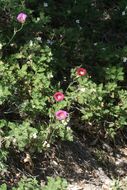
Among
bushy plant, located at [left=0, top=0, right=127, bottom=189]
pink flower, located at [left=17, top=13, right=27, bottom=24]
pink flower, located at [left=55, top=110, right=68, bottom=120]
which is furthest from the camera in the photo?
pink flower, located at [left=17, top=13, right=27, bottom=24]

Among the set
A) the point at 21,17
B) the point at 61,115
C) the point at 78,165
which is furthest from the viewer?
the point at 78,165

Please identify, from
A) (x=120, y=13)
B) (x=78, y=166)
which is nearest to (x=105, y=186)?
(x=78, y=166)

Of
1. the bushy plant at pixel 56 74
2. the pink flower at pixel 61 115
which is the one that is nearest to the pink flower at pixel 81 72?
the bushy plant at pixel 56 74

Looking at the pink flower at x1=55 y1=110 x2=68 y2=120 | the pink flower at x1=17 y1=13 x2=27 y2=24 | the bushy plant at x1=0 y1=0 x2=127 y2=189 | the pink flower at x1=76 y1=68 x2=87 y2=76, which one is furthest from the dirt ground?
the pink flower at x1=17 y1=13 x2=27 y2=24

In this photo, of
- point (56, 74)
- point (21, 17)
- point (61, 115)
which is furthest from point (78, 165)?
point (21, 17)

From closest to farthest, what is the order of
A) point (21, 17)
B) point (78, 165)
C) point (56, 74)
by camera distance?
1. point (21, 17)
2. point (78, 165)
3. point (56, 74)

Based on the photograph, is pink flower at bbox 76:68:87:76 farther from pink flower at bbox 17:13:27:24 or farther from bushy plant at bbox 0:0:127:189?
pink flower at bbox 17:13:27:24

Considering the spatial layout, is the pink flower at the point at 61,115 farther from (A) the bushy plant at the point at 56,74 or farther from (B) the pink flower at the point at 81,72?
(B) the pink flower at the point at 81,72

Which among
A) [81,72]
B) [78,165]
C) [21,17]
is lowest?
[78,165]

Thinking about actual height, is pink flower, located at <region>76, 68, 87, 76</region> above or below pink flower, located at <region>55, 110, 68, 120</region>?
above

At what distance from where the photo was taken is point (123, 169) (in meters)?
4.91

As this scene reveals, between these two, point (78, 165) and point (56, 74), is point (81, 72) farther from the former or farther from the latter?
point (78, 165)

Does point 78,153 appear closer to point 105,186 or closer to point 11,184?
point 105,186

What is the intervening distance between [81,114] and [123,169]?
27.9 inches
